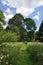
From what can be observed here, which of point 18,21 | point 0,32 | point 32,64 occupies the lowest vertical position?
point 32,64

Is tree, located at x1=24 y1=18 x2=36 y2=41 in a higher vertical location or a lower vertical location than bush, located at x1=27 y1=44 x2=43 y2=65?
higher

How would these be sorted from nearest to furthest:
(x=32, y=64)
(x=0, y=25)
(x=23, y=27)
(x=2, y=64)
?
(x=2, y=64)
(x=32, y=64)
(x=0, y=25)
(x=23, y=27)

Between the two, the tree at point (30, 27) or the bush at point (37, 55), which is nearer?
the bush at point (37, 55)

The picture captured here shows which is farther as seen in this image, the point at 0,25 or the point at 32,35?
the point at 32,35

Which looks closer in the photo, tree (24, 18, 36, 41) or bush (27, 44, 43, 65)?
bush (27, 44, 43, 65)

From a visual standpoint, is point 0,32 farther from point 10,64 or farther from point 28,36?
point 28,36

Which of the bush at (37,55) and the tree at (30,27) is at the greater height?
the tree at (30,27)

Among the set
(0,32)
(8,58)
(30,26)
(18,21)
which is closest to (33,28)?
(30,26)

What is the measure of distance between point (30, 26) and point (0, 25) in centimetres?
4733

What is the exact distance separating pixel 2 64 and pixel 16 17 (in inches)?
2150

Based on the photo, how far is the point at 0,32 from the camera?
18953 millimetres

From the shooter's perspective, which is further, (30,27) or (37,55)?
(30,27)

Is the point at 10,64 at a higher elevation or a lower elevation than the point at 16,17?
lower

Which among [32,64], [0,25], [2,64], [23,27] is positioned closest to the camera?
[2,64]
